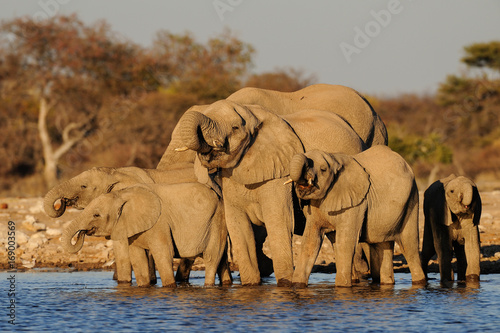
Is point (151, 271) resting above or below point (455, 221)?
below

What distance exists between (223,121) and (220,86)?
79.6ft

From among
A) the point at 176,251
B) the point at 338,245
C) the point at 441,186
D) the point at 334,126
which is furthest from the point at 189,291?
the point at 441,186

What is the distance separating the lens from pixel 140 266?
10.8 meters

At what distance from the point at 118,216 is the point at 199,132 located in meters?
1.66

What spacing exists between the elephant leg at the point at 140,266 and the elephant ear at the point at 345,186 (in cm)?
222

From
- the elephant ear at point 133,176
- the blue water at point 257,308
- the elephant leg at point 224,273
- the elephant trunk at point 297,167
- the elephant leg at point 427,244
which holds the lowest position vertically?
the blue water at point 257,308

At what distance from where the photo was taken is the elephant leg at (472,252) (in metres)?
10.9

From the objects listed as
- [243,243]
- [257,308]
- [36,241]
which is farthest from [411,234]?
[36,241]

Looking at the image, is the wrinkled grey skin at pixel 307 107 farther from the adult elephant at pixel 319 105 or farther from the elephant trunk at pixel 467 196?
the elephant trunk at pixel 467 196

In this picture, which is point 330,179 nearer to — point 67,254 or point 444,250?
point 444,250

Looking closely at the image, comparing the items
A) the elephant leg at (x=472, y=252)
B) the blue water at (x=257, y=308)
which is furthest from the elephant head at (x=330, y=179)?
the elephant leg at (x=472, y=252)

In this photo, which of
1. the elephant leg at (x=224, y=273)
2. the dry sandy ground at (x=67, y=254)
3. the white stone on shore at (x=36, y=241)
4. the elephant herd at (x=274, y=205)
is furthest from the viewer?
the white stone on shore at (x=36, y=241)

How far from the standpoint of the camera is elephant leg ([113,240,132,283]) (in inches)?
433

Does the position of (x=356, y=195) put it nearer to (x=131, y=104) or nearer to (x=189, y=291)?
(x=189, y=291)
